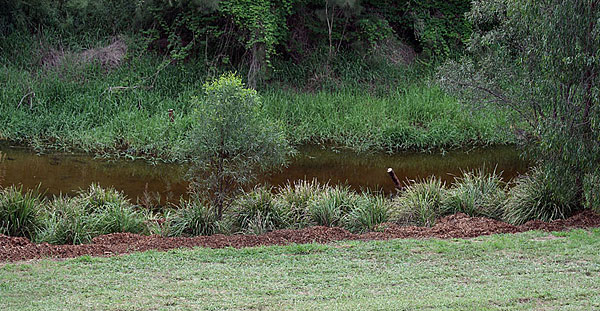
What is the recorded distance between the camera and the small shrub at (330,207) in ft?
30.1

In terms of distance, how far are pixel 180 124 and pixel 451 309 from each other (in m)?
11.7

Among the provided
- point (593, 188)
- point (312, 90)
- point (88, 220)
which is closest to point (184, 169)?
point (88, 220)

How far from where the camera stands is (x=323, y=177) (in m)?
13.3

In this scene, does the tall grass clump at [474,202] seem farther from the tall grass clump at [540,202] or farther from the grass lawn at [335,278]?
the grass lawn at [335,278]

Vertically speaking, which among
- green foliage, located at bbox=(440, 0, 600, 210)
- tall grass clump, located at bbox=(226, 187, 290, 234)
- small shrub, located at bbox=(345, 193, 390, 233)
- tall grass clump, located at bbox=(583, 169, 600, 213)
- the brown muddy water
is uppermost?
green foliage, located at bbox=(440, 0, 600, 210)

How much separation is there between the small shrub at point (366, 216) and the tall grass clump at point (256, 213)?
0.88 m

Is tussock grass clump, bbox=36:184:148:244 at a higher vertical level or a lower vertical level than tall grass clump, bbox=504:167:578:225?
lower

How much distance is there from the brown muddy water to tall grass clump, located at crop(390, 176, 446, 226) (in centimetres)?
225

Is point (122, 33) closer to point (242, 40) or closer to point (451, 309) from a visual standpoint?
point (242, 40)

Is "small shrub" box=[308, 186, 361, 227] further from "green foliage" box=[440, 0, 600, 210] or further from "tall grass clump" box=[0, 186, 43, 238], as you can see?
"tall grass clump" box=[0, 186, 43, 238]

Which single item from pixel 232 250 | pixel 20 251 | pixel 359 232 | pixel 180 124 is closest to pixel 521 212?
pixel 359 232

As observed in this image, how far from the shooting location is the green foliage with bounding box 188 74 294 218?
9133mm

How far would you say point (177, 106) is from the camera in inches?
698

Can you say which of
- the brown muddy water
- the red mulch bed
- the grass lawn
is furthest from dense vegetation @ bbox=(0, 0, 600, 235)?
the grass lawn
